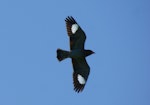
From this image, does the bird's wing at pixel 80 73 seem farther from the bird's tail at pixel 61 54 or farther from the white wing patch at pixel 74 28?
the white wing patch at pixel 74 28

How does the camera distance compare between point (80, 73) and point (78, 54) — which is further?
point (80, 73)

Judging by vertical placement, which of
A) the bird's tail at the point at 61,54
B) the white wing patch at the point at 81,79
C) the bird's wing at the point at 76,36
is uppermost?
the bird's wing at the point at 76,36

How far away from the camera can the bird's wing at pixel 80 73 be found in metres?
14.9

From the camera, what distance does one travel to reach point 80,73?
49.8 feet

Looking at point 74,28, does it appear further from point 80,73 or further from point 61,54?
point 80,73

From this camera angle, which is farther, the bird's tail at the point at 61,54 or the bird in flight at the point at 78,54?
the bird in flight at the point at 78,54

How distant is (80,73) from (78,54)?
74 cm

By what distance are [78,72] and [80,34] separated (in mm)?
1296

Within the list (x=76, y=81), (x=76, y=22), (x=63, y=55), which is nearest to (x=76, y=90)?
(x=76, y=81)

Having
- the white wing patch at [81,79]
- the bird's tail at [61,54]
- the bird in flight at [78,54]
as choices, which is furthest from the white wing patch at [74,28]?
the white wing patch at [81,79]

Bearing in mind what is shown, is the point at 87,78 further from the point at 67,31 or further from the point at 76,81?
the point at 67,31

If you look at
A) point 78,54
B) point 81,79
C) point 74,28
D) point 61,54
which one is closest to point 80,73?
→ point 81,79

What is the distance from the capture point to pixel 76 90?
1491cm

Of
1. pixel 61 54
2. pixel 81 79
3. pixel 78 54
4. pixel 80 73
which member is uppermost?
pixel 78 54
